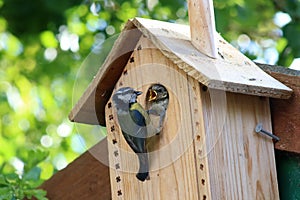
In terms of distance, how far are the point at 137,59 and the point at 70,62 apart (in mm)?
2920

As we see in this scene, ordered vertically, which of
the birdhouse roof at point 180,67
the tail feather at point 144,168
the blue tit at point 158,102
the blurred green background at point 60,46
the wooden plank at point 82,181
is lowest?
the tail feather at point 144,168

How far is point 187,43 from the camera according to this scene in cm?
297

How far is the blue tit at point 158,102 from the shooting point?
2.87 metres

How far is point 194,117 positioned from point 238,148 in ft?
0.59

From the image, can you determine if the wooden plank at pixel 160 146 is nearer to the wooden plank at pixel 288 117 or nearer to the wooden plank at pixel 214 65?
the wooden plank at pixel 214 65

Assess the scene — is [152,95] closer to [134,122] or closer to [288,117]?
[134,122]

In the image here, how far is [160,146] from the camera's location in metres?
2.87

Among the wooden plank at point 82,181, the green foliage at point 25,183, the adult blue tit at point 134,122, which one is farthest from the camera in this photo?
the wooden plank at point 82,181

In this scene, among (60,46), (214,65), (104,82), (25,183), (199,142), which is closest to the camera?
(199,142)

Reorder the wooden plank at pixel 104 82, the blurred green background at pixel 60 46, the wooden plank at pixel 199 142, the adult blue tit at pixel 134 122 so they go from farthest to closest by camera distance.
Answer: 1. the blurred green background at pixel 60 46
2. the wooden plank at pixel 104 82
3. the adult blue tit at pixel 134 122
4. the wooden plank at pixel 199 142

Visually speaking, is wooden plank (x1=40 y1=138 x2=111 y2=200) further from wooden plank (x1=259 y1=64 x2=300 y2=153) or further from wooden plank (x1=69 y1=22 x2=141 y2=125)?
wooden plank (x1=259 y1=64 x2=300 y2=153)

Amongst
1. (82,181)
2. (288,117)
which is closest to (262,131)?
(288,117)

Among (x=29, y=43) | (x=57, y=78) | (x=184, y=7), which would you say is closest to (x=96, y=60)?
(x=184, y=7)

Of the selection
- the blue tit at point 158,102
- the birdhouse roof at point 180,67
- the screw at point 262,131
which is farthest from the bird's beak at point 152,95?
the screw at point 262,131
